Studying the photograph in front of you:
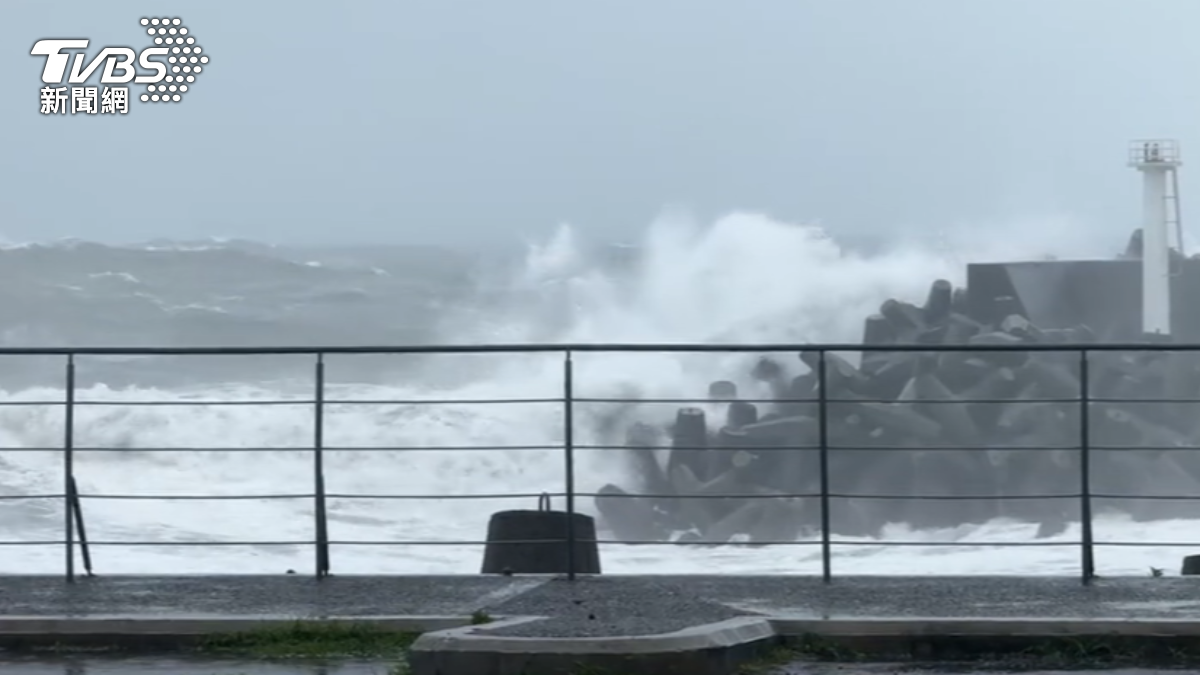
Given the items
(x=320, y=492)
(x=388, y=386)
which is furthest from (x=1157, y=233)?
(x=320, y=492)

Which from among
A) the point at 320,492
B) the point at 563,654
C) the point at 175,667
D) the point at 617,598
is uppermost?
the point at 320,492

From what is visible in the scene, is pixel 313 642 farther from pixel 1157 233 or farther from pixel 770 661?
pixel 1157 233

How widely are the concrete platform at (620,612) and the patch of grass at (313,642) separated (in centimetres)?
8

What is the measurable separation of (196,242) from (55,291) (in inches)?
401

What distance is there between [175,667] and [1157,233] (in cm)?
3467

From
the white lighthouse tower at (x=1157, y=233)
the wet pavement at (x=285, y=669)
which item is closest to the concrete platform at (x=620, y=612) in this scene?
the wet pavement at (x=285, y=669)

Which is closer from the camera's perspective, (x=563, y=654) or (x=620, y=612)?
(x=563, y=654)

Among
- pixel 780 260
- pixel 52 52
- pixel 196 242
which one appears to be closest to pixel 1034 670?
pixel 52 52

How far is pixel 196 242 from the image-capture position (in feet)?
179

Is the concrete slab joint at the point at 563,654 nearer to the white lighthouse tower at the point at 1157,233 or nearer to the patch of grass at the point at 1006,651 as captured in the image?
the patch of grass at the point at 1006,651

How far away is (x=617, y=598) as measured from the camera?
6969mm

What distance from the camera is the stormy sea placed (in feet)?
56.3

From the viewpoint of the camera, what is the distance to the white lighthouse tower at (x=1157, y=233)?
124ft

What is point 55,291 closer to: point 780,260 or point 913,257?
point 780,260
